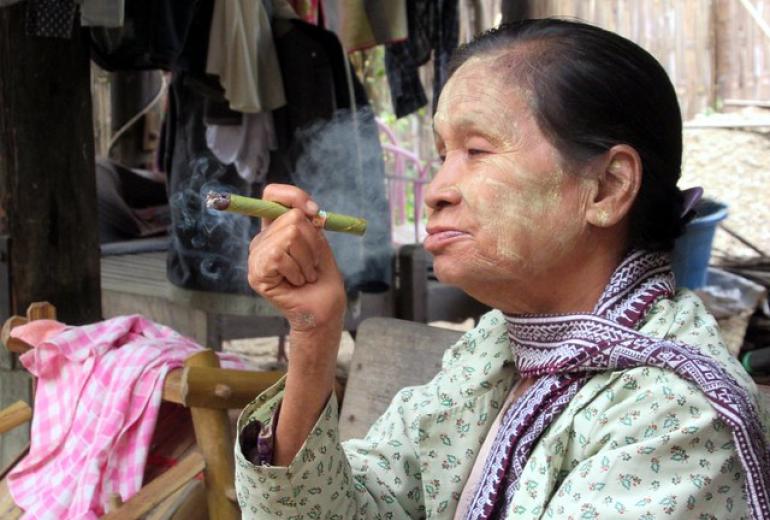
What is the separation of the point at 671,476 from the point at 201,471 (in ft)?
5.16

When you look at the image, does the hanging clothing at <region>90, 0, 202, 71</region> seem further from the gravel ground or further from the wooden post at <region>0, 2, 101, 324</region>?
the gravel ground

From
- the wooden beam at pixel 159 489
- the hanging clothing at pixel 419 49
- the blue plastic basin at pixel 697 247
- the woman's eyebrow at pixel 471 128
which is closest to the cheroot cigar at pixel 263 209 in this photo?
the woman's eyebrow at pixel 471 128

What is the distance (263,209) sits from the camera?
147 centimetres

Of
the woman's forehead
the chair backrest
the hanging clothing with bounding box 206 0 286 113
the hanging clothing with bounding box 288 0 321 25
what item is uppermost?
the hanging clothing with bounding box 288 0 321 25

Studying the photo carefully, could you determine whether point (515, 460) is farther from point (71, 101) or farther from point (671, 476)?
point (71, 101)

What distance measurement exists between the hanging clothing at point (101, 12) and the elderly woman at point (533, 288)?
2.01m

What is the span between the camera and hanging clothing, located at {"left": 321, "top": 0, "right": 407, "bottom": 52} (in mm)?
4559

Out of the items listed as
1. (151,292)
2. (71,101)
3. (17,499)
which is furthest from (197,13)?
(17,499)

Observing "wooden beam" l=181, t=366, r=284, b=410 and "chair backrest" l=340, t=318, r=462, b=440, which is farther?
"chair backrest" l=340, t=318, r=462, b=440

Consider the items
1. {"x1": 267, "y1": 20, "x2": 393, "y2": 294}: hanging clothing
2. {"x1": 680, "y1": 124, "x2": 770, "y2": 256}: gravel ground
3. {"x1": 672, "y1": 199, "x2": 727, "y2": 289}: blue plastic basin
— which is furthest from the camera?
{"x1": 680, "y1": 124, "x2": 770, "y2": 256}: gravel ground

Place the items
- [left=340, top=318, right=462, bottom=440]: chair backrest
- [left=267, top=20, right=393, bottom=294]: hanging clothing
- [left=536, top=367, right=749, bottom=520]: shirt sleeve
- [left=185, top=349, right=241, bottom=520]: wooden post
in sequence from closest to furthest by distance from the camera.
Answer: [left=536, top=367, right=749, bottom=520]: shirt sleeve
[left=185, top=349, right=241, bottom=520]: wooden post
[left=340, top=318, right=462, bottom=440]: chair backrest
[left=267, top=20, right=393, bottom=294]: hanging clothing

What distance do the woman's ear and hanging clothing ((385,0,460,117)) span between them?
3.83 m

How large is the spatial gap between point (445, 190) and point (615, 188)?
289 millimetres

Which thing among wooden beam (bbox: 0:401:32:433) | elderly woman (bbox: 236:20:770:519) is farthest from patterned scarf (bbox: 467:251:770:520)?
wooden beam (bbox: 0:401:32:433)
